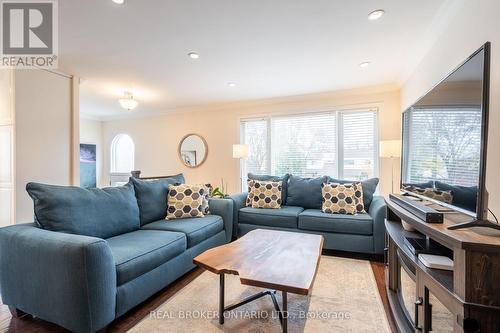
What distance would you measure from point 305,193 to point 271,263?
209 cm

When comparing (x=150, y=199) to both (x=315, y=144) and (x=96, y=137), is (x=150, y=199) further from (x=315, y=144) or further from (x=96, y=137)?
(x=96, y=137)

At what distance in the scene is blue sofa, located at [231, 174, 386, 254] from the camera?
2.83 m

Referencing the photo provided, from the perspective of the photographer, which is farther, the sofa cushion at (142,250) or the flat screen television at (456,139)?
the sofa cushion at (142,250)

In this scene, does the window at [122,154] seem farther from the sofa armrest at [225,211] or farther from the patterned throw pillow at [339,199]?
the patterned throw pillow at [339,199]

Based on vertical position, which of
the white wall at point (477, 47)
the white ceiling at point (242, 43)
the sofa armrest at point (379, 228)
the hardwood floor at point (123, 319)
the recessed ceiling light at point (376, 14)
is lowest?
the hardwood floor at point (123, 319)

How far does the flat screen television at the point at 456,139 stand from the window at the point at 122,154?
20.1 ft

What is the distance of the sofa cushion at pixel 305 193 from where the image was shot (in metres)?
3.54

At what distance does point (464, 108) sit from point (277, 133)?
3.45 meters

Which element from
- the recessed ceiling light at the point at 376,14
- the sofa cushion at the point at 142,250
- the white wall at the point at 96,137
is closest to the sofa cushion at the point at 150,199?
the sofa cushion at the point at 142,250

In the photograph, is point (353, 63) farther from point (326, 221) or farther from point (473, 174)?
point (473, 174)

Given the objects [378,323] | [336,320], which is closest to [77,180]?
[336,320]

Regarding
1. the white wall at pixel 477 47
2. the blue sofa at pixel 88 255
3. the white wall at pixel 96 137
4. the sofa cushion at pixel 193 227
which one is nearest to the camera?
the white wall at pixel 477 47

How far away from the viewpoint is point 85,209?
204 centimetres

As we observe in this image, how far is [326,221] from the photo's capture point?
300cm
